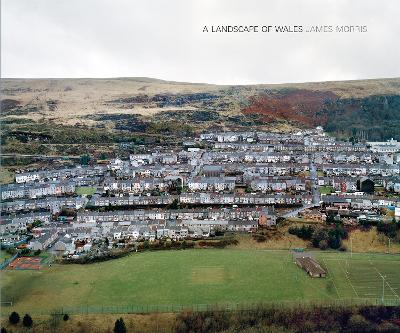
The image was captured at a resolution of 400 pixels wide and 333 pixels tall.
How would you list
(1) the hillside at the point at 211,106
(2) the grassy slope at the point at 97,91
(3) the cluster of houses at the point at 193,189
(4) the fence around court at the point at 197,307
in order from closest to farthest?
(4) the fence around court at the point at 197,307, (3) the cluster of houses at the point at 193,189, (1) the hillside at the point at 211,106, (2) the grassy slope at the point at 97,91

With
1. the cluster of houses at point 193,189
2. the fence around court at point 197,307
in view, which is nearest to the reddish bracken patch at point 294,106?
the cluster of houses at point 193,189

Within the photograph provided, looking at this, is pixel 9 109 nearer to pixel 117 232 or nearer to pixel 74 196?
pixel 74 196

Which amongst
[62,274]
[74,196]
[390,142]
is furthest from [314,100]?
[62,274]

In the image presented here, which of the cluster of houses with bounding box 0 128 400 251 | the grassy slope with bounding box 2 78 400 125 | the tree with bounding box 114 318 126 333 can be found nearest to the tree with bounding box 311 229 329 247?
the cluster of houses with bounding box 0 128 400 251

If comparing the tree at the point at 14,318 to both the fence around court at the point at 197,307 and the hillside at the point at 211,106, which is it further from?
the hillside at the point at 211,106

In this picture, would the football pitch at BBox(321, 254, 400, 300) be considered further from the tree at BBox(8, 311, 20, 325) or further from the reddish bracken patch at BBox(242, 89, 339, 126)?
the reddish bracken patch at BBox(242, 89, 339, 126)

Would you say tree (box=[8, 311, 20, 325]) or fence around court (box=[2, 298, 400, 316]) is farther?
fence around court (box=[2, 298, 400, 316])

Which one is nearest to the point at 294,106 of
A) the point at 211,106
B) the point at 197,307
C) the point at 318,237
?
the point at 211,106

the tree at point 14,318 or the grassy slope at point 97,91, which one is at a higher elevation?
the grassy slope at point 97,91
